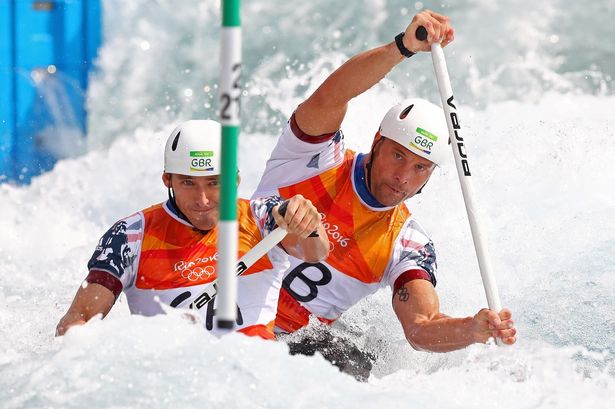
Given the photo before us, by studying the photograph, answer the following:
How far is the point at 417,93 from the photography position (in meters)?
9.19

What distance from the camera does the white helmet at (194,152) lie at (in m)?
3.74

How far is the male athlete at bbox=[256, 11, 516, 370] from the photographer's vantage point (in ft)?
13.4

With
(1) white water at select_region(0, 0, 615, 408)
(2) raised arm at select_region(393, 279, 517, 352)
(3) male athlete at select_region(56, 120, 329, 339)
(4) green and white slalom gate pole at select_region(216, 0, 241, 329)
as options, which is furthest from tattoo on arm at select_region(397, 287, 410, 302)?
(4) green and white slalom gate pole at select_region(216, 0, 241, 329)

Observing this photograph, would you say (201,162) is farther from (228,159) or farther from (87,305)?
(228,159)

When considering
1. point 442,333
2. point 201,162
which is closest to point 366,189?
point 442,333

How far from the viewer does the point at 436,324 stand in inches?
155

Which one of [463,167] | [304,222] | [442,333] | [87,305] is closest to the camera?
[304,222]

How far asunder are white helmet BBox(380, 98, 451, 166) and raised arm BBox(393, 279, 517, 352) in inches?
19.9

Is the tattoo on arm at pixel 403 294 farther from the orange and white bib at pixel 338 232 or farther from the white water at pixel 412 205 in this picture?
the white water at pixel 412 205

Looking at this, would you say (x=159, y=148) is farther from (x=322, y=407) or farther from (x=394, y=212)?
(x=322, y=407)

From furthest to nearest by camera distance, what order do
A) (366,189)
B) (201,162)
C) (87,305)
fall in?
(366,189) < (201,162) < (87,305)

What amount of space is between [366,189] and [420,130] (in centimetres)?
33

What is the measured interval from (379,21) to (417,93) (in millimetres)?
899

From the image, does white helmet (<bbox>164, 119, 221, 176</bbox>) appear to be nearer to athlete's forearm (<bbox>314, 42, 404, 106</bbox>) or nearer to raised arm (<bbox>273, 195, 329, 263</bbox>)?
raised arm (<bbox>273, 195, 329, 263</bbox>)
